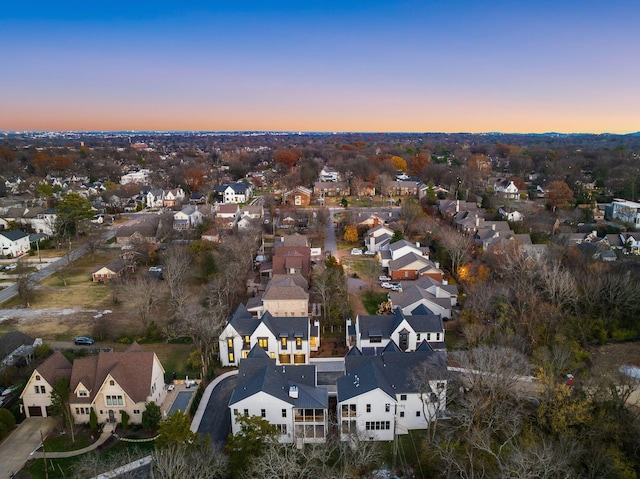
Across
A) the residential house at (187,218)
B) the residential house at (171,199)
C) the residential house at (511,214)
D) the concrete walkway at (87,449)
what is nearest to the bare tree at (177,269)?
the concrete walkway at (87,449)

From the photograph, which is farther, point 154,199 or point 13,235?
point 154,199

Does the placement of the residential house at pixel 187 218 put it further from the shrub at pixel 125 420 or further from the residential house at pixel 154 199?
the shrub at pixel 125 420

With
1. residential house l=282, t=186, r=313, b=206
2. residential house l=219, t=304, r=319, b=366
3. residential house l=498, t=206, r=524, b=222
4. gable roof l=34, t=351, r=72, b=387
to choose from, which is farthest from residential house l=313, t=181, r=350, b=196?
gable roof l=34, t=351, r=72, b=387

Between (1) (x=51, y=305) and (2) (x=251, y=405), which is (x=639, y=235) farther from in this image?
(1) (x=51, y=305)

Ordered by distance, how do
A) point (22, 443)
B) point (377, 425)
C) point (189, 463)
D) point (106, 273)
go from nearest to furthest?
point (189, 463) < point (22, 443) < point (377, 425) < point (106, 273)

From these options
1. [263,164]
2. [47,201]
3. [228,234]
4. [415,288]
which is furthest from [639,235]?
[263,164]

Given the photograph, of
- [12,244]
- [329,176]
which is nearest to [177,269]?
[12,244]

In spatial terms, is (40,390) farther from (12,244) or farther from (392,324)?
(12,244)

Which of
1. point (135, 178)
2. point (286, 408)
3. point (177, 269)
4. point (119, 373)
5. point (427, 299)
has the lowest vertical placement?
point (286, 408)
